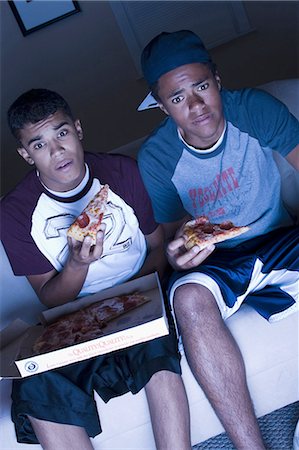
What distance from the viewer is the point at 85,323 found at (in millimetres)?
1698

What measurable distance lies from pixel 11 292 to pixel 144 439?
2.49 feet

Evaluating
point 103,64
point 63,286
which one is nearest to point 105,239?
point 63,286

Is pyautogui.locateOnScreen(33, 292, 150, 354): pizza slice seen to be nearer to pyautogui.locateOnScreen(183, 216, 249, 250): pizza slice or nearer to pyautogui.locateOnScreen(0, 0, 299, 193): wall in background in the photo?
pyautogui.locateOnScreen(183, 216, 249, 250): pizza slice

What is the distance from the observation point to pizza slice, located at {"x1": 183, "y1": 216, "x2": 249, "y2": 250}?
1.66 metres

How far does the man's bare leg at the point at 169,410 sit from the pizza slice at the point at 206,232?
369 mm

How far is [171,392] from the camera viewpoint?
1650mm

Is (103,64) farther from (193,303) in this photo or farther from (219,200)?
(193,303)

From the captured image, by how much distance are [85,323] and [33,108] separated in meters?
0.67

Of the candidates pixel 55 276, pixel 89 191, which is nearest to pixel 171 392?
pixel 55 276

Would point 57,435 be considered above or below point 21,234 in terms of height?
below

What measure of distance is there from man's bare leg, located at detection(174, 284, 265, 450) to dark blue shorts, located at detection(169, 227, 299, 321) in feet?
0.23

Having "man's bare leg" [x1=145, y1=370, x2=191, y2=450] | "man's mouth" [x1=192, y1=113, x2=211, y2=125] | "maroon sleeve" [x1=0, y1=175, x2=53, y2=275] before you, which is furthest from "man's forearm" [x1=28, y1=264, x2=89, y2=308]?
"man's mouth" [x1=192, y1=113, x2=211, y2=125]

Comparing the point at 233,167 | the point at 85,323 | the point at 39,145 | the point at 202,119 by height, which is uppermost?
the point at 39,145

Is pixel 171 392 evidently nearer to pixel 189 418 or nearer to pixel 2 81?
pixel 189 418
